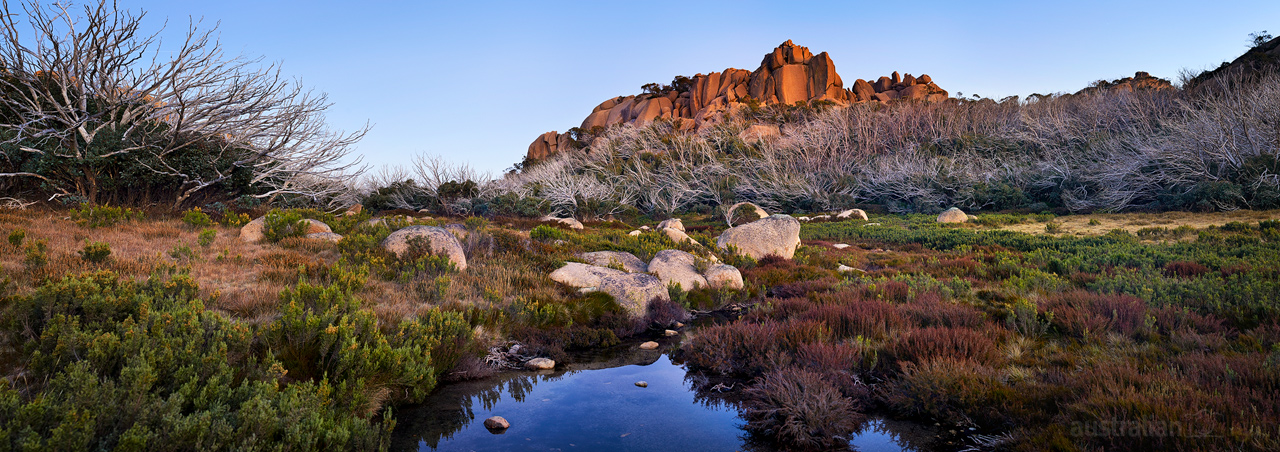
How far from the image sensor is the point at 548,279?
31.7ft

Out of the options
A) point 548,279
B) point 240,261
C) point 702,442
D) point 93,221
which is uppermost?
point 93,221

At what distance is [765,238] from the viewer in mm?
15648

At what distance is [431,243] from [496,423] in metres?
6.26

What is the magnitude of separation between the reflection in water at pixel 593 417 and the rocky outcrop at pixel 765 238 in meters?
9.27

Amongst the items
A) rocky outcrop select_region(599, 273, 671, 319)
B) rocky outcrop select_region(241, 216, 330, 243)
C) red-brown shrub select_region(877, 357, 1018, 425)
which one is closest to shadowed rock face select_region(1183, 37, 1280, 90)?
rocky outcrop select_region(599, 273, 671, 319)

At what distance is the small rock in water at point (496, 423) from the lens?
15.8 feet

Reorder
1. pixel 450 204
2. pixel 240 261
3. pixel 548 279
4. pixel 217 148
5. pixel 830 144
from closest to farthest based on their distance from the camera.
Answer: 1. pixel 240 261
2. pixel 548 279
3. pixel 217 148
4. pixel 450 204
5. pixel 830 144

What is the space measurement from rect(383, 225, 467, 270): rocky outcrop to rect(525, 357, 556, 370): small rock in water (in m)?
3.76

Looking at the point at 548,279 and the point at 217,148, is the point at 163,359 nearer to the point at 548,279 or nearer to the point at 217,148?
the point at 548,279

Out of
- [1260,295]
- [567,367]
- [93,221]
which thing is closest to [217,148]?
[93,221]

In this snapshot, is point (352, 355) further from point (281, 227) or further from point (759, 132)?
point (759, 132)

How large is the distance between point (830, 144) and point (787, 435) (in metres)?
41.8

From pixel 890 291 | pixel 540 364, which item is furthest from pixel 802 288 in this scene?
pixel 540 364

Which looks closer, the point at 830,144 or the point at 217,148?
the point at 217,148
